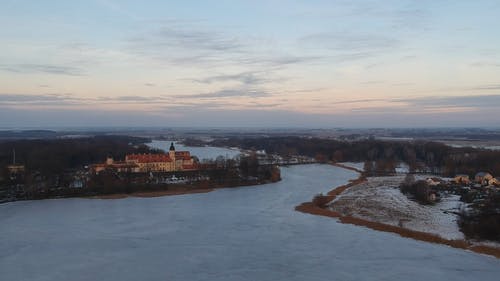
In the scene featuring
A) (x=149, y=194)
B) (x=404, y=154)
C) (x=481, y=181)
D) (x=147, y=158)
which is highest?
(x=147, y=158)

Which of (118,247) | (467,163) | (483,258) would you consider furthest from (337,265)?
(467,163)

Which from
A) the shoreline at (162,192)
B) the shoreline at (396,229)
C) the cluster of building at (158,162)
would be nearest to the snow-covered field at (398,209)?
the shoreline at (396,229)

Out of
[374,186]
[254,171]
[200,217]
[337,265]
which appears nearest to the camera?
[337,265]

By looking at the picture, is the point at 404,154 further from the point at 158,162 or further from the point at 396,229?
the point at 396,229

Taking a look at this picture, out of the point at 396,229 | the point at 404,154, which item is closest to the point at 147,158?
the point at 396,229

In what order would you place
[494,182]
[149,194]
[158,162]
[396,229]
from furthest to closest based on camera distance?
[158,162], [494,182], [149,194], [396,229]

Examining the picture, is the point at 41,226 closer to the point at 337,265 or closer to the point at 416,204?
the point at 337,265

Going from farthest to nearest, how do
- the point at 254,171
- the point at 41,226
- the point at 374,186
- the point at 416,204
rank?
1. the point at 254,171
2. the point at 374,186
3. the point at 416,204
4. the point at 41,226
